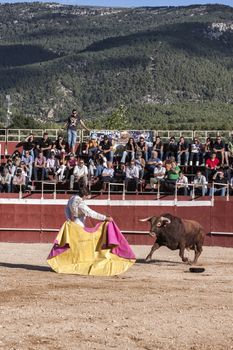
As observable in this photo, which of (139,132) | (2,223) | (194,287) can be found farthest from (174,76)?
(194,287)

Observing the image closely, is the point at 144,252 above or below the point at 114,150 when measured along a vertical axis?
below

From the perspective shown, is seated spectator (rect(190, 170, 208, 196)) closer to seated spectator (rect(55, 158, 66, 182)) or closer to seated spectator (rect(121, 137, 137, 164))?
seated spectator (rect(121, 137, 137, 164))

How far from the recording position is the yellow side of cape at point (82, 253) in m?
17.8

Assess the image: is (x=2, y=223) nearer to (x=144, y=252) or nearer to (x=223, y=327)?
(x=144, y=252)

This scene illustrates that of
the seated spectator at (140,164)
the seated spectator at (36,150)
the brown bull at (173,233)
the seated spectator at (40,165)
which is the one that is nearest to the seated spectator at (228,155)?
the seated spectator at (140,164)

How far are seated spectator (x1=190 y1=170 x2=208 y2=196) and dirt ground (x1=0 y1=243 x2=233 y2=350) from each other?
6.17m

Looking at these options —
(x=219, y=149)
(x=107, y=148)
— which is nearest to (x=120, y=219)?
(x=107, y=148)

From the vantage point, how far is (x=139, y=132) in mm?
36156

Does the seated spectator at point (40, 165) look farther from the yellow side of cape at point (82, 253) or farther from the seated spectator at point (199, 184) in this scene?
the yellow side of cape at point (82, 253)

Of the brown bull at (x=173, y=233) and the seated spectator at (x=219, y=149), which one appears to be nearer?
the brown bull at (x=173, y=233)

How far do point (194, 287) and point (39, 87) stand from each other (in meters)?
139

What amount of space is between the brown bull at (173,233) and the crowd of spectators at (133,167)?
543 centimetres

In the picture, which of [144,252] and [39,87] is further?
[39,87]

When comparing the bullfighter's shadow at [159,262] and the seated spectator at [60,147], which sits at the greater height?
the seated spectator at [60,147]
